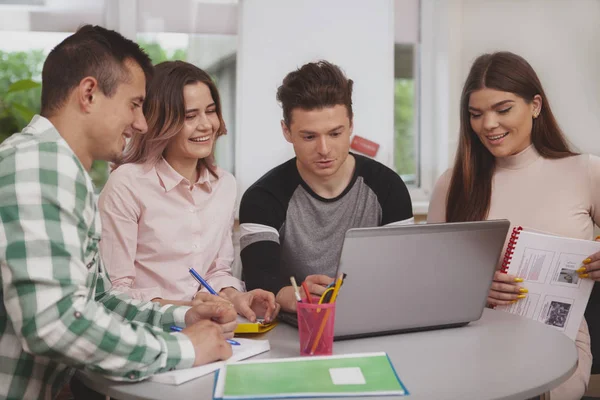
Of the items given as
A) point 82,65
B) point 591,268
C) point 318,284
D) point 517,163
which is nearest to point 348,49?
point 517,163

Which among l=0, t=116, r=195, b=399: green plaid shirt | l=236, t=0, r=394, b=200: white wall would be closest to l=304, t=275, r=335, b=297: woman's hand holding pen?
l=0, t=116, r=195, b=399: green plaid shirt

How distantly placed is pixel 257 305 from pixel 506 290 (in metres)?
0.66

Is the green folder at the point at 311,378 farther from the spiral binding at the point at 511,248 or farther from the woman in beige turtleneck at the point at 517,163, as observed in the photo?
the woman in beige turtleneck at the point at 517,163

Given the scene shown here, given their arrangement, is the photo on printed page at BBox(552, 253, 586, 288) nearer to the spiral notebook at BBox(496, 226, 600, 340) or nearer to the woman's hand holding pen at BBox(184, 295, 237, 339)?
the spiral notebook at BBox(496, 226, 600, 340)

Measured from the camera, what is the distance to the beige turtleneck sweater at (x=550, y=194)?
82.5 inches

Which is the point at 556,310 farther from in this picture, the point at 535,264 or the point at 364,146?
the point at 364,146

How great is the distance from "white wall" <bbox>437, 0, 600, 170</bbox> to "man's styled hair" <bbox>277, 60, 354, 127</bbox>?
1564mm

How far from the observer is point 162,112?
1.97 metres

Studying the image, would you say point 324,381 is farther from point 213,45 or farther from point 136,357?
point 213,45

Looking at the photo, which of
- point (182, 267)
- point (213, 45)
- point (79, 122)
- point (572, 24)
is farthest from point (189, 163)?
point (572, 24)

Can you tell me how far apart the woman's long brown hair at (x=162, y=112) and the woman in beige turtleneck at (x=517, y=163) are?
891 mm

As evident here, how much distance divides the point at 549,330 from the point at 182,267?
1024 mm

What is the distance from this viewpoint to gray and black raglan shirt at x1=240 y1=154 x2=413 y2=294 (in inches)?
78.9

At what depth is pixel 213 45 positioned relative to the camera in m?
3.30
